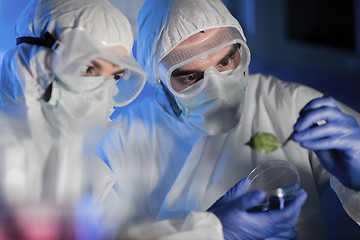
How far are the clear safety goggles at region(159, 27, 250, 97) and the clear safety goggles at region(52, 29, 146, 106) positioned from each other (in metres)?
0.31

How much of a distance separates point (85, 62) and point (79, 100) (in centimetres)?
14

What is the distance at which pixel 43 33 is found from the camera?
4.00 feet

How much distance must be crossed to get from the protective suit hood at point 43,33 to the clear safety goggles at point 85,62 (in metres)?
0.02

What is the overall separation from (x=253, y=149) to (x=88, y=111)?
2.49 ft

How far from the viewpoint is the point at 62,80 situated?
1.21 metres

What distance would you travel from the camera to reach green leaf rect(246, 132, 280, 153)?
1.68 m

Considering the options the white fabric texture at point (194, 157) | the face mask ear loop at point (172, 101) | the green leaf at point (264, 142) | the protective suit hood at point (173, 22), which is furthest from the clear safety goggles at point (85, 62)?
the green leaf at point (264, 142)

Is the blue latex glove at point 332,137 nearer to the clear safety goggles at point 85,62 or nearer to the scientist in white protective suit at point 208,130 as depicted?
the scientist in white protective suit at point 208,130

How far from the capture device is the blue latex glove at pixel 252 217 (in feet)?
3.84

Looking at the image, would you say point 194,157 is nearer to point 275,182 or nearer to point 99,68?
point 275,182

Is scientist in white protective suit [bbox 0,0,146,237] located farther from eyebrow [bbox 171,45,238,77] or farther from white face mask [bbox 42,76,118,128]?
eyebrow [bbox 171,45,238,77]

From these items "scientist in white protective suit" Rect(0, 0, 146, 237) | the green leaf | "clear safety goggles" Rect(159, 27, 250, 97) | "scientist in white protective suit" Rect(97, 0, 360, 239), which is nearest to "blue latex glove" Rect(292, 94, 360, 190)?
"scientist in white protective suit" Rect(97, 0, 360, 239)

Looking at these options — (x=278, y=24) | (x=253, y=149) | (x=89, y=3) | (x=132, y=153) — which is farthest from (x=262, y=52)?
(x=89, y=3)

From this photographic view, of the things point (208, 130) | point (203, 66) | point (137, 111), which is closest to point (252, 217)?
point (208, 130)
